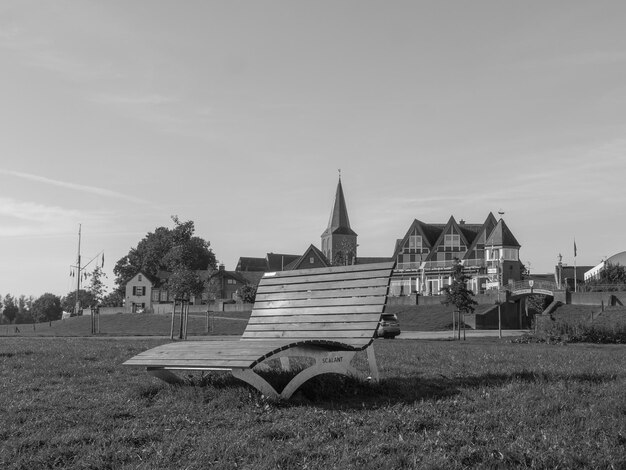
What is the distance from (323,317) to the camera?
28.3 ft

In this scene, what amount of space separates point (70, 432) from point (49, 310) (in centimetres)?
15073

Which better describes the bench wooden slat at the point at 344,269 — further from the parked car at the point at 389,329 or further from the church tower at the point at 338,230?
the church tower at the point at 338,230

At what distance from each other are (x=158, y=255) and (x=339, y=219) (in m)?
31.4

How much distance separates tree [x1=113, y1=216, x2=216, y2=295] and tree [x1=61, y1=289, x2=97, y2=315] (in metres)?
7.83

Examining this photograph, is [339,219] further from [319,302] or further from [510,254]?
[319,302]

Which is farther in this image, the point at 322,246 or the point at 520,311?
the point at 322,246

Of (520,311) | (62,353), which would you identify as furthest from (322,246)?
(62,353)

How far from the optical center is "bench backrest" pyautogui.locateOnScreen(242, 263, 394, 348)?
808cm

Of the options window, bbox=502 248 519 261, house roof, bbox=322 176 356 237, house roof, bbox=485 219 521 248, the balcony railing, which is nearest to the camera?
window, bbox=502 248 519 261

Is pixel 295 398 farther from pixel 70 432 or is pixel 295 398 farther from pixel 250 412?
pixel 70 432

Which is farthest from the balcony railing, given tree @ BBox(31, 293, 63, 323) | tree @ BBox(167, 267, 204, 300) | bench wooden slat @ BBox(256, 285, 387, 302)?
tree @ BBox(31, 293, 63, 323)

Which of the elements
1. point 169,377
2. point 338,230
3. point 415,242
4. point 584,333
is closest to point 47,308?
point 338,230

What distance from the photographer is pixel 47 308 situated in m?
148

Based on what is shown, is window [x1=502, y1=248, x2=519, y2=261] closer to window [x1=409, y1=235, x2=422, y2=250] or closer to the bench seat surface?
window [x1=409, y1=235, x2=422, y2=250]
